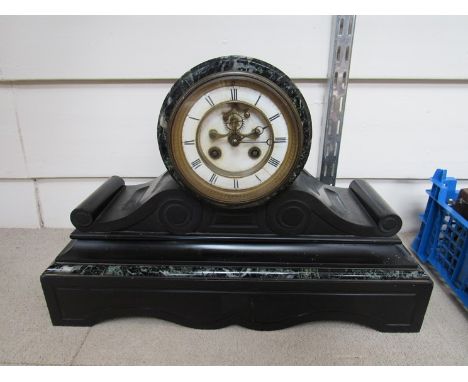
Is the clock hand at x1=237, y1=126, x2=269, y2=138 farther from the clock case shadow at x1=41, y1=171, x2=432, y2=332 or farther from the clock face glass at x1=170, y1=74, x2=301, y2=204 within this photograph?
the clock case shadow at x1=41, y1=171, x2=432, y2=332

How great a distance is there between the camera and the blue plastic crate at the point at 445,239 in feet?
3.35

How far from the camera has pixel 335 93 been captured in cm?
121

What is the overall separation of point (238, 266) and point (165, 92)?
718 mm

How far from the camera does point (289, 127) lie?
814mm

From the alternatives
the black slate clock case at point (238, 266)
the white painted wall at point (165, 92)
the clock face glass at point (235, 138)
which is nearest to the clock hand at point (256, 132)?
the clock face glass at point (235, 138)

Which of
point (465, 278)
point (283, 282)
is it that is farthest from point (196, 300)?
point (465, 278)

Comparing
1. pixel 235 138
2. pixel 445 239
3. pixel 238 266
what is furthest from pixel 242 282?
pixel 445 239

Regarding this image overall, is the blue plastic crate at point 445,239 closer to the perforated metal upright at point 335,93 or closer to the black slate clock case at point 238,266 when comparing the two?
the black slate clock case at point 238,266

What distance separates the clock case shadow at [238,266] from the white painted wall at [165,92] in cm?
47

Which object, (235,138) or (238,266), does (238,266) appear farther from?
(235,138)

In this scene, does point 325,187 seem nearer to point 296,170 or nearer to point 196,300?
point 296,170

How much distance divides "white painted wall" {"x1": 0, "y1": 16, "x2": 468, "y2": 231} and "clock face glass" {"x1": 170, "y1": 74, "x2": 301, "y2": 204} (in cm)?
45

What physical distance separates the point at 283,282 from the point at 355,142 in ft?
2.29

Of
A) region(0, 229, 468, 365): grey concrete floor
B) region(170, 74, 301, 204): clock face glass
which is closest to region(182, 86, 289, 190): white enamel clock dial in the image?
region(170, 74, 301, 204): clock face glass
